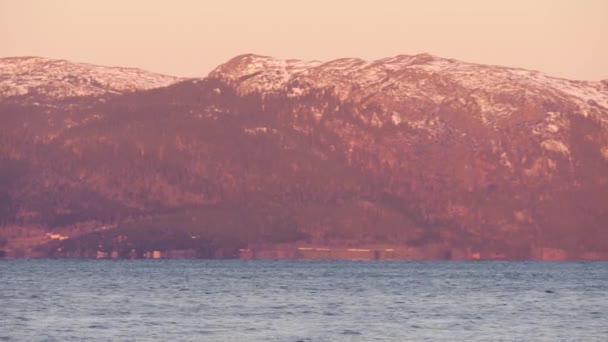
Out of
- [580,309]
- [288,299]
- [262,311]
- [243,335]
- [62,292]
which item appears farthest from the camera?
[62,292]

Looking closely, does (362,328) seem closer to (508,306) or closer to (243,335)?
(243,335)

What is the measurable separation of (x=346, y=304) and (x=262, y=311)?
16228mm

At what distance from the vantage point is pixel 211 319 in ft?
492

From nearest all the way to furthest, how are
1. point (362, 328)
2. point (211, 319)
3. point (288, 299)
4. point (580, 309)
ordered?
1. point (362, 328)
2. point (211, 319)
3. point (580, 309)
4. point (288, 299)

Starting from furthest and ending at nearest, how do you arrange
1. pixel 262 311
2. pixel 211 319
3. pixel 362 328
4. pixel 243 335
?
pixel 262 311
pixel 211 319
pixel 362 328
pixel 243 335

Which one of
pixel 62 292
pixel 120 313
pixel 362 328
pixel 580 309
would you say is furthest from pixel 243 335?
pixel 62 292

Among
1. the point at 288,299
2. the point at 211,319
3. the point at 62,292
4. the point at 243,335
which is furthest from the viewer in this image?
the point at 62,292

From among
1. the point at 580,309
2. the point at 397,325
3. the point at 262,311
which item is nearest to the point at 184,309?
the point at 262,311

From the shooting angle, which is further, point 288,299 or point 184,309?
point 288,299

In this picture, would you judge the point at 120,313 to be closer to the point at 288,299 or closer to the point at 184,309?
the point at 184,309

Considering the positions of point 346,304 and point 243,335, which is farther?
point 346,304

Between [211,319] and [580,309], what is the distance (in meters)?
45.8

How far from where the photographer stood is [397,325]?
144m

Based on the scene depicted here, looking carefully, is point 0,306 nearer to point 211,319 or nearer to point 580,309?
point 211,319
